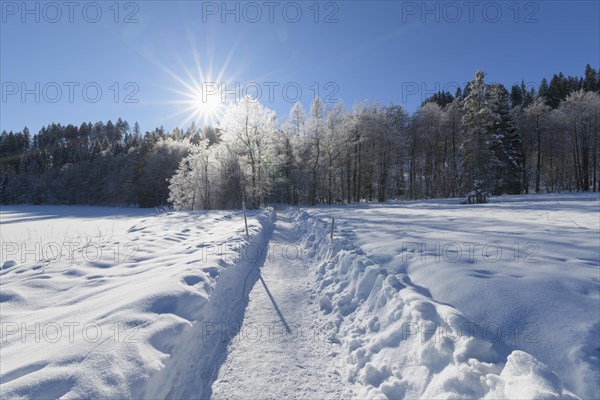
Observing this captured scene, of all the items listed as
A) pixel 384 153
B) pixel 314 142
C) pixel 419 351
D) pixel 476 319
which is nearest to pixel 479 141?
pixel 384 153

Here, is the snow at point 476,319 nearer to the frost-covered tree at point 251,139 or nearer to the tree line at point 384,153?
the tree line at point 384,153

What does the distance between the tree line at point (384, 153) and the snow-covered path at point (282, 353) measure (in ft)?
72.8

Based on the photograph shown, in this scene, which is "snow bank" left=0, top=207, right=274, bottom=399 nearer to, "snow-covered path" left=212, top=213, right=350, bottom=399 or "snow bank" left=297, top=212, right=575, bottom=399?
"snow-covered path" left=212, top=213, right=350, bottom=399

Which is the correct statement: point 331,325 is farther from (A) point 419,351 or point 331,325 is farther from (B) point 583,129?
(B) point 583,129

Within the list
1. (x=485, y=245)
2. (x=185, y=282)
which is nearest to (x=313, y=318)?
(x=185, y=282)

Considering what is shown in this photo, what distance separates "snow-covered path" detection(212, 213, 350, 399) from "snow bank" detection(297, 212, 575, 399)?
1.05ft

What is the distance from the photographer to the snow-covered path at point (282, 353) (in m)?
3.65

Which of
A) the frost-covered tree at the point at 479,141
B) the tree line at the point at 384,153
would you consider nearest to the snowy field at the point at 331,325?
the frost-covered tree at the point at 479,141

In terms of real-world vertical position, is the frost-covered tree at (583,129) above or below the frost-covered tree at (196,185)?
above

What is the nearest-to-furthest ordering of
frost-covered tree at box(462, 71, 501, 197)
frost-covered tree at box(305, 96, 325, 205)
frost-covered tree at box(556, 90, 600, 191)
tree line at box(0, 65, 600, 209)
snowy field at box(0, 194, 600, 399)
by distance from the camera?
snowy field at box(0, 194, 600, 399), frost-covered tree at box(462, 71, 501, 197), tree line at box(0, 65, 600, 209), frost-covered tree at box(556, 90, 600, 191), frost-covered tree at box(305, 96, 325, 205)

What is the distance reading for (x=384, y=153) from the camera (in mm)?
37812

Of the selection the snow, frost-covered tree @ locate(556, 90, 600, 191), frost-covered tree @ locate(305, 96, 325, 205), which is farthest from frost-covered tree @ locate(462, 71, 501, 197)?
the snow

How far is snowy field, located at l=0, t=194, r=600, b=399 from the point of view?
299 cm

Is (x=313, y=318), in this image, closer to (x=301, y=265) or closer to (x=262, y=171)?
(x=301, y=265)
